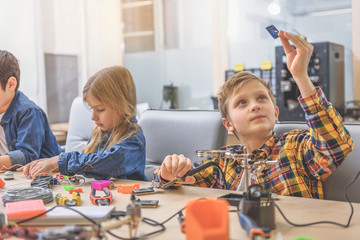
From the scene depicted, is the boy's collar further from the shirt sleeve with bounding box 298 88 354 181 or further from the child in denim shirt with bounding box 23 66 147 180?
the child in denim shirt with bounding box 23 66 147 180

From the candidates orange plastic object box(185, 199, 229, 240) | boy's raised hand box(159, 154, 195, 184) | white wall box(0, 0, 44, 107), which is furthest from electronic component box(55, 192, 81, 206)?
white wall box(0, 0, 44, 107)

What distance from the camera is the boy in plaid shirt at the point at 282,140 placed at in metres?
1.16

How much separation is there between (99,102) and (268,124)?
72 centimetres

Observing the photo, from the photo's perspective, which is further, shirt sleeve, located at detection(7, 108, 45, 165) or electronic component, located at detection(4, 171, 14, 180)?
shirt sleeve, located at detection(7, 108, 45, 165)

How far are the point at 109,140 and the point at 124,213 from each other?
790 millimetres

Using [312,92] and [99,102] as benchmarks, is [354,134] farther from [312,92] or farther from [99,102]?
[99,102]

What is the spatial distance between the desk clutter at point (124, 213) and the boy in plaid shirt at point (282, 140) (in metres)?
0.19

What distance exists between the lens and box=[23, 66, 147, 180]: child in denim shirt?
1.48m

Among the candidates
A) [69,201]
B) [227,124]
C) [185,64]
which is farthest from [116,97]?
[185,64]

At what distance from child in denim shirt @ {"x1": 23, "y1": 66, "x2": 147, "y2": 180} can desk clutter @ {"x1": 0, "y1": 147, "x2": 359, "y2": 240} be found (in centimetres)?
15

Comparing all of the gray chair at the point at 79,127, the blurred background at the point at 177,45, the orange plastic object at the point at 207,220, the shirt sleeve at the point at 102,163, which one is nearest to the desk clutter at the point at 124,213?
the orange plastic object at the point at 207,220

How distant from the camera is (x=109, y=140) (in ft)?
5.69

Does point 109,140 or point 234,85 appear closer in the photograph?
point 234,85

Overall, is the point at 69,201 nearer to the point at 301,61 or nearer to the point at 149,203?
the point at 149,203
